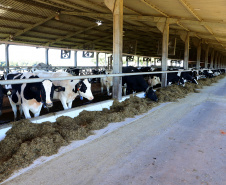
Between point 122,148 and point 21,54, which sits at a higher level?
point 21,54

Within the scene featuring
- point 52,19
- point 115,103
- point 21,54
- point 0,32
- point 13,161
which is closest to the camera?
Result: point 13,161

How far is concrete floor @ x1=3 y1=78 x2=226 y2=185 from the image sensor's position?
2.54 m

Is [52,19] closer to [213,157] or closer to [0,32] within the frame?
[0,32]

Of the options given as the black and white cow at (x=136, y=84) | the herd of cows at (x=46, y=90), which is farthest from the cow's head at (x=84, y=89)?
the black and white cow at (x=136, y=84)

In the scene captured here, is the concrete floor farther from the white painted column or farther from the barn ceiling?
the barn ceiling

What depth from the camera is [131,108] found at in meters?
5.82

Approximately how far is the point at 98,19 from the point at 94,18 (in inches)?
14.6

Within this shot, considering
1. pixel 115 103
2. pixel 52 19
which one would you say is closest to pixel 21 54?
pixel 52 19

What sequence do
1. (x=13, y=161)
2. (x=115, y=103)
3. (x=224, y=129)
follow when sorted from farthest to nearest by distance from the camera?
(x=115, y=103) → (x=224, y=129) → (x=13, y=161)

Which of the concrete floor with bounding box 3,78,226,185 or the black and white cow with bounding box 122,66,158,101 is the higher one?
the black and white cow with bounding box 122,66,158,101

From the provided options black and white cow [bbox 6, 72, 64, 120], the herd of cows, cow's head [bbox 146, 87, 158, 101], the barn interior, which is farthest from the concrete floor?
the barn interior

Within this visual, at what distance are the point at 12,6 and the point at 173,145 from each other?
1127 cm

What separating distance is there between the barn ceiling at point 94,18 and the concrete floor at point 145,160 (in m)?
4.52

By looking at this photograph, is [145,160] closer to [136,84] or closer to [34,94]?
[34,94]
